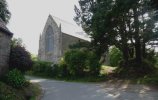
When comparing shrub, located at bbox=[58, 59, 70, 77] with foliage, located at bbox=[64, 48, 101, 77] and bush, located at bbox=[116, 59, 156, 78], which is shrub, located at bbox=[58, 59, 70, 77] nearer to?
foliage, located at bbox=[64, 48, 101, 77]

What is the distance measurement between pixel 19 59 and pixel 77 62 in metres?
12.1

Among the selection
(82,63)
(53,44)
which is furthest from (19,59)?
(53,44)

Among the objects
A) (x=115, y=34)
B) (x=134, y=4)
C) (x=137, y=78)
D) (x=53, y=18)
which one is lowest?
(x=137, y=78)

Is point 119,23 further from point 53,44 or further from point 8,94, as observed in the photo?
point 53,44

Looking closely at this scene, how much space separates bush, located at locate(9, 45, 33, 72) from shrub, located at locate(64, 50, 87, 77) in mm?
11104

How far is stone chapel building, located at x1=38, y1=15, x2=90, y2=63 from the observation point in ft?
160

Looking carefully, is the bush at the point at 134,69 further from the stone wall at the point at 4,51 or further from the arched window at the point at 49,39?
the arched window at the point at 49,39

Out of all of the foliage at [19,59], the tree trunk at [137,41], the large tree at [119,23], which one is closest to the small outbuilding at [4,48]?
the foliage at [19,59]

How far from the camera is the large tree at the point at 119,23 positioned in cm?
2486

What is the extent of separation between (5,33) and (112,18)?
12977mm

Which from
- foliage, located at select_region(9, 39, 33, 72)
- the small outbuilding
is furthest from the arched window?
the small outbuilding

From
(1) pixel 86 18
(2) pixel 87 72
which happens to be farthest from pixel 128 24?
(2) pixel 87 72

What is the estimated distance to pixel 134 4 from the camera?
23359 millimetres

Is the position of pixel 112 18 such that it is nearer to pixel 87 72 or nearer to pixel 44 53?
pixel 87 72
